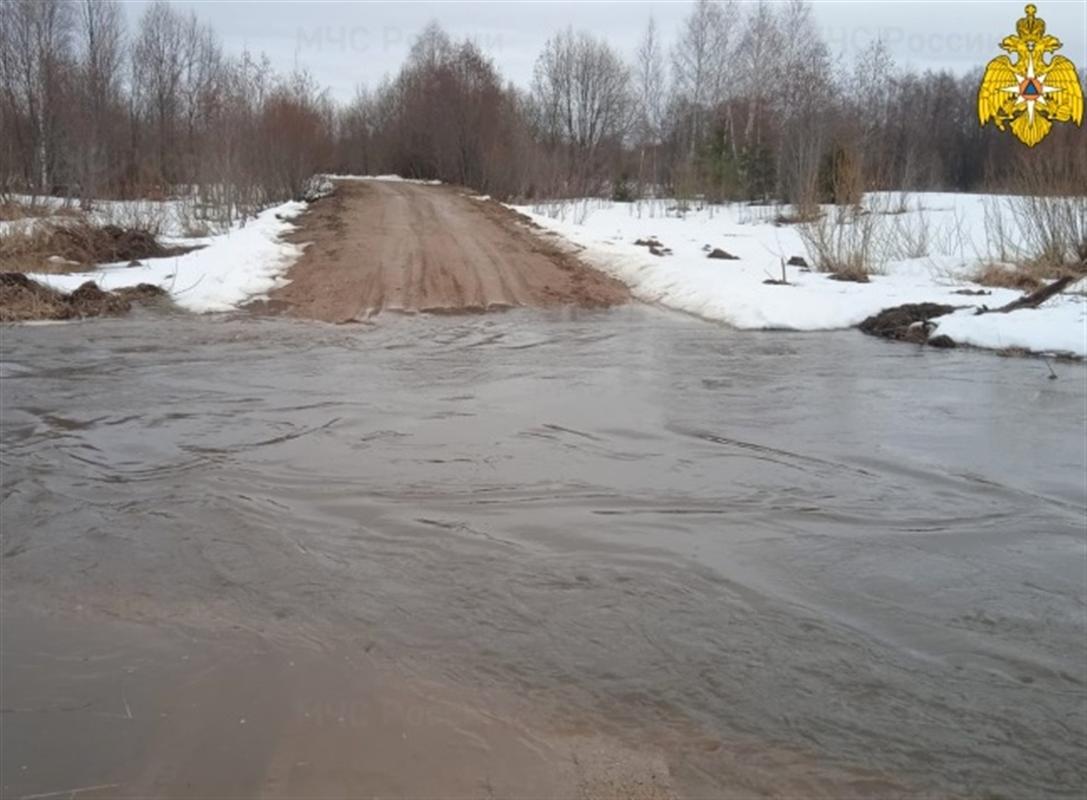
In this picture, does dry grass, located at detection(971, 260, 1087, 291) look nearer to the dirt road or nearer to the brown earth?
the dirt road

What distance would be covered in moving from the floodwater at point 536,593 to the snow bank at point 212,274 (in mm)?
6444

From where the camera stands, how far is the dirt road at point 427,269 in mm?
16078

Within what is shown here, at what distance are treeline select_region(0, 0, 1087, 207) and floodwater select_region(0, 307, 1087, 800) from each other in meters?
13.2

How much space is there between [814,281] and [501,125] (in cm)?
A: 3189

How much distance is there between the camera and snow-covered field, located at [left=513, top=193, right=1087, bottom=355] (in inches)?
545

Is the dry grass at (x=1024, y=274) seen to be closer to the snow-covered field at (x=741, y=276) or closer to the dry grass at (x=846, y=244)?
the snow-covered field at (x=741, y=276)

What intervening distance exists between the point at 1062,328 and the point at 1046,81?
17.8 m

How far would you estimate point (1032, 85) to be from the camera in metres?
27.1

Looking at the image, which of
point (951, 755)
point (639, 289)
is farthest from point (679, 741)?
point (639, 289)

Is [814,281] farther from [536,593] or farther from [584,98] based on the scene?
[584,98]

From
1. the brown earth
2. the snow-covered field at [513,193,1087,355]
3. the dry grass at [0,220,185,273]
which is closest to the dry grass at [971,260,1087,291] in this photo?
the snow-covered field at [513,193,1087,355]

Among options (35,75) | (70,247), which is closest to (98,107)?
(35,75)

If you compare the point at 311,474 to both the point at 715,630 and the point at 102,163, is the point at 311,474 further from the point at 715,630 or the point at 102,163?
the point at 102,163

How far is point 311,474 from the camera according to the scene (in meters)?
6.99
